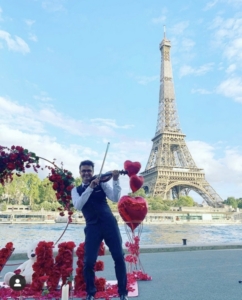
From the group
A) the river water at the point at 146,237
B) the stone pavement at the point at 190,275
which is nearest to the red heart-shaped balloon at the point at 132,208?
the stone pavement at the point at 190,275

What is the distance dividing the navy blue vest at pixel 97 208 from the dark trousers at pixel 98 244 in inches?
1.4

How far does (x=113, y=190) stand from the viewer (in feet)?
8.98

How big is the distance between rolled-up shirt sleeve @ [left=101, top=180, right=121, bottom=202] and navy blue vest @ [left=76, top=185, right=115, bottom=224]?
42mm

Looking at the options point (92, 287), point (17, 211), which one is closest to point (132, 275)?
point (92, 287)

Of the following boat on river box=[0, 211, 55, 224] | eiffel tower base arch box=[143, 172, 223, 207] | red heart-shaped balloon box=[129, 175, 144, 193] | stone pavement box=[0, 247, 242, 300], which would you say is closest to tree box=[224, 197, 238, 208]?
eiffel tower base arch box=[143, 172, 223, 207]

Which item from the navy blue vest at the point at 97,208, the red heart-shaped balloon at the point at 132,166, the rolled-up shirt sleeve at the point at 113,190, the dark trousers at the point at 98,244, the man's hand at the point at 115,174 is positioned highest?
the red heart-shaped balloon at the point at 132,166

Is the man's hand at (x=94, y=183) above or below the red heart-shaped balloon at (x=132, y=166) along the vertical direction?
below

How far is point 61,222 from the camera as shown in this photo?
128 ft

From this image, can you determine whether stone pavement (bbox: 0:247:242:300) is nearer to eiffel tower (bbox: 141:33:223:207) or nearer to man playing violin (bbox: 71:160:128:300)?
man playing violin (bbox: 71:160:128:300)

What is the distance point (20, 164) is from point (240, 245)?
5.68 meters

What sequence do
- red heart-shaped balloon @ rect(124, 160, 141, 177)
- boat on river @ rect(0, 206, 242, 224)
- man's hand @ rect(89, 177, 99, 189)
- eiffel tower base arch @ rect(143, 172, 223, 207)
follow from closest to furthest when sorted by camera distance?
man's hand @ rect(89, 177, 99, 189), red heart-shaped balloon @ rect(124, 160, 141, 177), boat on river @ rect(0, 206, 242, 224), eiffel tower base arch @ rect(143, 172, 223, 207)

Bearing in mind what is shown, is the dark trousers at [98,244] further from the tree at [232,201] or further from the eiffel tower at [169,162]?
the tree at [232,201]

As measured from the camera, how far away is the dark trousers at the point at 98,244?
8.79ft

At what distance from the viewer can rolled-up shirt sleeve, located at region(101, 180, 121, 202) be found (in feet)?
8.95
